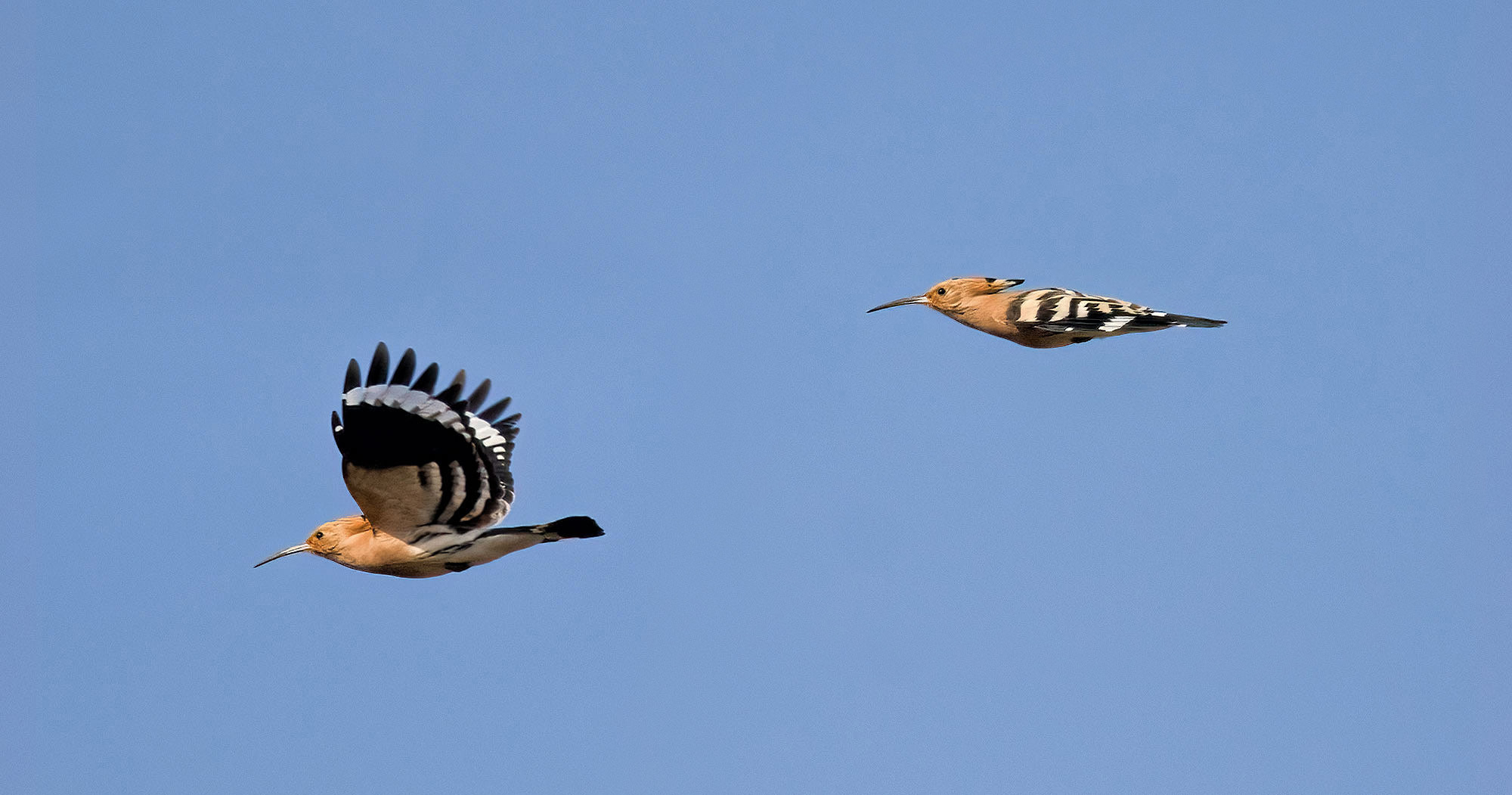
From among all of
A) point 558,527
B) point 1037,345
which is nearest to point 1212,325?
point 1037,345

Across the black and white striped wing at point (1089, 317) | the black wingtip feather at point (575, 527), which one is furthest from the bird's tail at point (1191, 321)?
the black wingtip feather at point (575, 527)

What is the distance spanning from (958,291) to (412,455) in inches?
165

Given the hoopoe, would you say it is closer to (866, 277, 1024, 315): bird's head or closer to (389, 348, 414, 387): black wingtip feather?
(866, 277, 1024, 315): bird's head

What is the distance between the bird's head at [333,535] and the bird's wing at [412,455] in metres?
0.31

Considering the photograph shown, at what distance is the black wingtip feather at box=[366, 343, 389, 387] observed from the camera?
8.34 meters

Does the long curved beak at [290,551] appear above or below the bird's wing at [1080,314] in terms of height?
below

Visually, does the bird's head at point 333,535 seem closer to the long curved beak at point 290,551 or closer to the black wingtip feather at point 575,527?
the long curved beak at point 290,551

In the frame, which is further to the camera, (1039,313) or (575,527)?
(1039,313)

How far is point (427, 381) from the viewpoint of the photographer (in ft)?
27.8

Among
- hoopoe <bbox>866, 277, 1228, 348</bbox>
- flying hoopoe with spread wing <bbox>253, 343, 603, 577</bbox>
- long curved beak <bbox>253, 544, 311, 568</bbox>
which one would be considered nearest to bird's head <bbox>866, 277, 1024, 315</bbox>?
hoopoe <bbox>866, 277, 1228, 348</bbox>

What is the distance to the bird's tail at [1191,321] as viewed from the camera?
947 cm

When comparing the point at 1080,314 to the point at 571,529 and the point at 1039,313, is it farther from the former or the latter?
the point at 571,529

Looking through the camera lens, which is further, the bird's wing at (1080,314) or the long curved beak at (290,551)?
the bird's wing at (1080,314)

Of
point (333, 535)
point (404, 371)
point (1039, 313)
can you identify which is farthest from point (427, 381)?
point (1039, 313)
